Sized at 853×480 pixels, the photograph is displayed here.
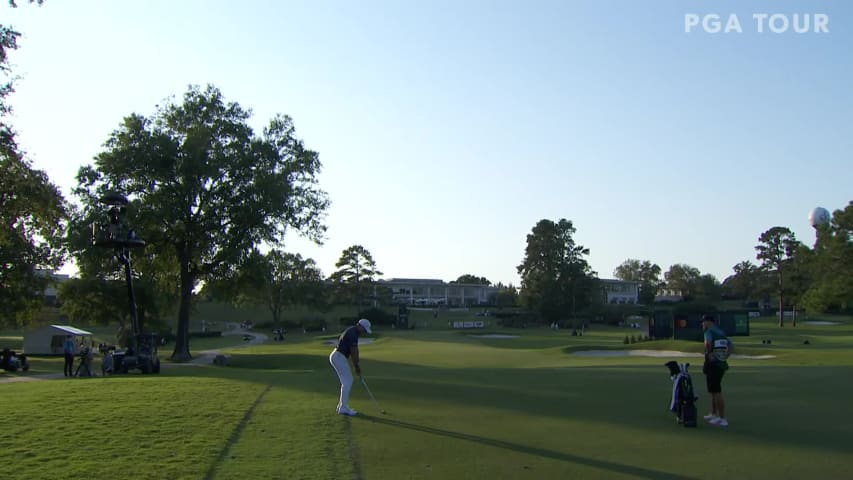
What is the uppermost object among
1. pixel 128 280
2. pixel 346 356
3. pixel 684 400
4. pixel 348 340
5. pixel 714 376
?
pixel 128 280

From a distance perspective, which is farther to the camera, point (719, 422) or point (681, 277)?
point (681, 277)

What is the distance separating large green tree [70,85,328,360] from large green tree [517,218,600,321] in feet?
201

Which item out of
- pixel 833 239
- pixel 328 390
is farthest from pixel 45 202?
pixel 833 239

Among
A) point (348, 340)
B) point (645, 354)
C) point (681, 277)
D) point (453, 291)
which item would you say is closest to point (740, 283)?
point (681, 277)

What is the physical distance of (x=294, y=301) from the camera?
98.9 m

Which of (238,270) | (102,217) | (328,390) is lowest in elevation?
(328,390)

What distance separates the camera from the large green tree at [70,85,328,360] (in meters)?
40.4

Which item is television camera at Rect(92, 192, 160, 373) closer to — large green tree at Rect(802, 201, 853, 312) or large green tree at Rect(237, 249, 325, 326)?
large green tree at Rect(237, 249, 325, 326)

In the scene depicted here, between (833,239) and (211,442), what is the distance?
218 ft

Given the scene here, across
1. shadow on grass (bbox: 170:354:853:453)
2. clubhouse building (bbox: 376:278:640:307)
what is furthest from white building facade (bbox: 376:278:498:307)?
shadow on grass (bbox: 170:354:853:453)

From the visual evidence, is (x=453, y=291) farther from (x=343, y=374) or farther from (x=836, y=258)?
(x=343, y=374)

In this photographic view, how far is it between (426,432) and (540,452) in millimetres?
2267

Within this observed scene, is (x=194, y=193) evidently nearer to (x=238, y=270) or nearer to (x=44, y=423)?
(x=238, y=270)

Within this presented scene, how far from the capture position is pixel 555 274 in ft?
329
